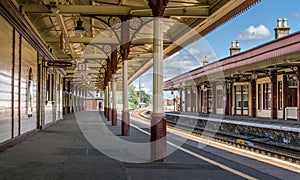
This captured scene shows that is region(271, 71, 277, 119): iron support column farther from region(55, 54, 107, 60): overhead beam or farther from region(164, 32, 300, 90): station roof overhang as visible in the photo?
region(55, 54, 107, 60): overhead beam

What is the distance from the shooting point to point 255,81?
96.2 ft

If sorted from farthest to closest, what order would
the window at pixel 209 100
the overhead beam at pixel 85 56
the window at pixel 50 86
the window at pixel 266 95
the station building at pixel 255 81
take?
the window at pixel 209 100 → the window at pixel 266 95 → the overhead beam at pixel 85 56 → the window at pixel 50 86 → the station building at pixel 255 81

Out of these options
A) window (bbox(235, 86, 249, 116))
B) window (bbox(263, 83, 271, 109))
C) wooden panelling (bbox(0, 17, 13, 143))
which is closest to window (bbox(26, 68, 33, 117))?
wooden panelling (bbox(0, 17, 13, 143))

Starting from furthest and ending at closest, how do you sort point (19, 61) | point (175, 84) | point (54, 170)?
point (175, 84), point (19, 61), point (54, 170)

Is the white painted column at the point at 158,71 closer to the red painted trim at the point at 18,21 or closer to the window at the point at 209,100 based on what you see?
the red painted trim at the point at 18,21

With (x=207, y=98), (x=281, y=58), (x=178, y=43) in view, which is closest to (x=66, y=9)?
(x=178, y=43)

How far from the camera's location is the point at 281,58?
16125mm

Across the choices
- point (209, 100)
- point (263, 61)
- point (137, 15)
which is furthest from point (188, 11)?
point (209, 100)

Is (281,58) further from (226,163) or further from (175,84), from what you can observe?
(175,84)

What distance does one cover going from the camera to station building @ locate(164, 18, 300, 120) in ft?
55.3

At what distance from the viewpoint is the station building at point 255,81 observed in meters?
16.9

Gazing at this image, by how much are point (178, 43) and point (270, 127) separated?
17.3 feet

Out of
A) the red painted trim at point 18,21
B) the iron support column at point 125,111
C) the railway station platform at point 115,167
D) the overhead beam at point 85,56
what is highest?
the overhead beam at point 85,56

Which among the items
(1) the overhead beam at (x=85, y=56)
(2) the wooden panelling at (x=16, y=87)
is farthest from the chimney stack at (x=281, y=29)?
Answer: (2) the wooden panelling at (x=16, y=87)
